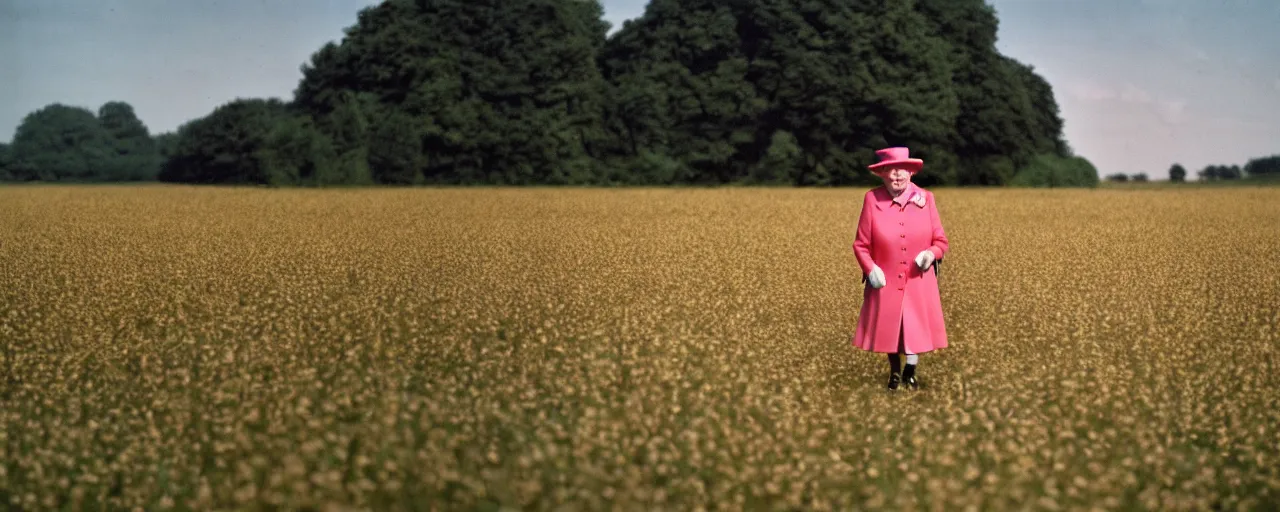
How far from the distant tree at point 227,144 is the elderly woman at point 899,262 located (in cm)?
4158

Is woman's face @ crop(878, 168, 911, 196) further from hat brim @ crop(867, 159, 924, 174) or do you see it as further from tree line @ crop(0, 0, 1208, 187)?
tree line @ crop(0, 0, 1208, 187)

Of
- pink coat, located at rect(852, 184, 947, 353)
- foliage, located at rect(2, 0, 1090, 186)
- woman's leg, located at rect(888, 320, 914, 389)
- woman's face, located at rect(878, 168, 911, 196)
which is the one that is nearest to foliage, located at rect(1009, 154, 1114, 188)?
foliage, located at rect(2, 0, 1090, 186)

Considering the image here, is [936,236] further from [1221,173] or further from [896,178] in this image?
[1221,173]

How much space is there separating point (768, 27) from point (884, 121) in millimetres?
6957

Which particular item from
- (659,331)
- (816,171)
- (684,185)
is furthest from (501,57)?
(659,331)

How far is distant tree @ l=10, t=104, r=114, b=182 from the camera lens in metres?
59.9

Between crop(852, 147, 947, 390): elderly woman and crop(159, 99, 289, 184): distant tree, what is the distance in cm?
4158

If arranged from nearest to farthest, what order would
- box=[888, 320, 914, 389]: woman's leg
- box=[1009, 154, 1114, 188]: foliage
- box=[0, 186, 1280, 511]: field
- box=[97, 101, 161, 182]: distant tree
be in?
box=[0, 186, 1280, 511]: field → box=[888, 320, 914, 389]: woman's leg → box=[1009, 154, 1114, 188]: foliage → box=[97, 101, 161, 182]: distant tree

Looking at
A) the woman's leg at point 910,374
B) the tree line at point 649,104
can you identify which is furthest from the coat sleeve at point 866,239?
the tree line at point 649,104

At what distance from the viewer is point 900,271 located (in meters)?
8.49

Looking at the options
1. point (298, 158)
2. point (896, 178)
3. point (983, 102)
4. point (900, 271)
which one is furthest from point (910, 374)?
point (983, 102)

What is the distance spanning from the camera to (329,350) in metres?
8.90

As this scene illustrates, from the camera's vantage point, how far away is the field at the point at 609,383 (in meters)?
5.77

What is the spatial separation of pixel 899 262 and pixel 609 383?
226 cm
